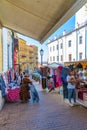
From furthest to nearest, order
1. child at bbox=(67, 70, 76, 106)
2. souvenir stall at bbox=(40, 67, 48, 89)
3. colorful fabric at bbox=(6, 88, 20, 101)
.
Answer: souvenir stall at bbox=(40, 67, 48, 89) → colorful fabric at bbox=(6, 88, 20, 101) → child at bbox=(67, 70, 76, 106)

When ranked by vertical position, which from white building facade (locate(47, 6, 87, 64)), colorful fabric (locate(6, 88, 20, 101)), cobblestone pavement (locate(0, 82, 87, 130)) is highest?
white building facade (locate(47, 6, 87, 64))

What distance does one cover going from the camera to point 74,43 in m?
41.5

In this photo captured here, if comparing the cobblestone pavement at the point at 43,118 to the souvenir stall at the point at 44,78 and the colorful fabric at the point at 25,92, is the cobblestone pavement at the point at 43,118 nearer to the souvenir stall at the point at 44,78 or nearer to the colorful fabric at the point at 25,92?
the colorful fabric at the point at 25,92

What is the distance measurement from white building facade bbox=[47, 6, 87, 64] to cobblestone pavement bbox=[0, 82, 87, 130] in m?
24.7

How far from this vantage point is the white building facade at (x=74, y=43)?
37459 mm

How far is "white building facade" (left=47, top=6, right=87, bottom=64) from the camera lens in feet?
123

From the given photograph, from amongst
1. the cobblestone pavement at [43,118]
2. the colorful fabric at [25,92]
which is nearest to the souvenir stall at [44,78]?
the colorful fabric at [25,92]

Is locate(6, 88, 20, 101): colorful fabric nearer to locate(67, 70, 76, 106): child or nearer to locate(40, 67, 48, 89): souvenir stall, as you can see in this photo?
locate(67, 70, 76, 106): child

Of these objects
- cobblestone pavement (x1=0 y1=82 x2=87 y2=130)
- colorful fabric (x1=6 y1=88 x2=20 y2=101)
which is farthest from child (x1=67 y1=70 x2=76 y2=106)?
colorful fabric (x1=6 y1=88 x2=20 y2=101)

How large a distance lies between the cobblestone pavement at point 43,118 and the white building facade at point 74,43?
24690mm

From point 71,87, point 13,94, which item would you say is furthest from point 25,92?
point 71,87

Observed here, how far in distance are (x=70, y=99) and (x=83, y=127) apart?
4086 mm

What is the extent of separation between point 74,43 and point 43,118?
3379 cm

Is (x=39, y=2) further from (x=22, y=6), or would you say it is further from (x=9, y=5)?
(x=9, y=5)
